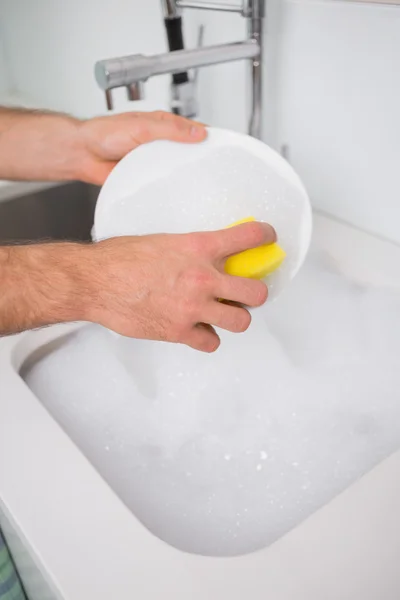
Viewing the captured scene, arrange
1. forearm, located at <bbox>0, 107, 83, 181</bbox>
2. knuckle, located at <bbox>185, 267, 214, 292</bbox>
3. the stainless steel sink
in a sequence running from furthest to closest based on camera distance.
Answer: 1. the stainless steel sink
2. forearm, located at <bbox>0, 107, 83, 181</bbox>
3. knuckle, located at <bbox>185, 267, 214, 292</bbox>

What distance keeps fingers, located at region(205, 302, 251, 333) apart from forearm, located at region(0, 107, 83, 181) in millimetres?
396

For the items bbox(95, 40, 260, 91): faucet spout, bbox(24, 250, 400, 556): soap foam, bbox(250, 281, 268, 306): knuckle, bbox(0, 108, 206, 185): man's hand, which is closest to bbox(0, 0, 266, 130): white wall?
bbox(95, 40, 260, 91): faucet spout

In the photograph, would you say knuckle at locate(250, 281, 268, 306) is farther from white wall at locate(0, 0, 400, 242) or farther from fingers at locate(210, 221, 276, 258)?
white wall at locate(0, 0, 400, 242)

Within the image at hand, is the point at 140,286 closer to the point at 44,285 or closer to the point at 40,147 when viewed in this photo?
the point at 44,285

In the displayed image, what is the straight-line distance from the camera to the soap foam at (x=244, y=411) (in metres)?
0.58

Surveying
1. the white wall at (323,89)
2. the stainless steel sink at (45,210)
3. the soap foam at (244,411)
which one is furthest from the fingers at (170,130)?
the stainless steel sink at (45,210)

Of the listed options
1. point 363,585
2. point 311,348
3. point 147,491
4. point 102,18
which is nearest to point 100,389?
point 147,491

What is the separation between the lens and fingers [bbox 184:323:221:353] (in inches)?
20.9

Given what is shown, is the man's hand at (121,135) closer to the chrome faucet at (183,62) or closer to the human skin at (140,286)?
the chrome faucet at (183,62)

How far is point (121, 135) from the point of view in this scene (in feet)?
2.36

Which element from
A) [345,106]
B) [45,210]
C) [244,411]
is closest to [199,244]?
[244,411]

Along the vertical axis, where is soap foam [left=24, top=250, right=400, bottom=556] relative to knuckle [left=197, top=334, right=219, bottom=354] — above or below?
below

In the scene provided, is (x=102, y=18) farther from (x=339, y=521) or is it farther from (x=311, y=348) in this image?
(x=339, y=521)

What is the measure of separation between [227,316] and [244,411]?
0.23 m
